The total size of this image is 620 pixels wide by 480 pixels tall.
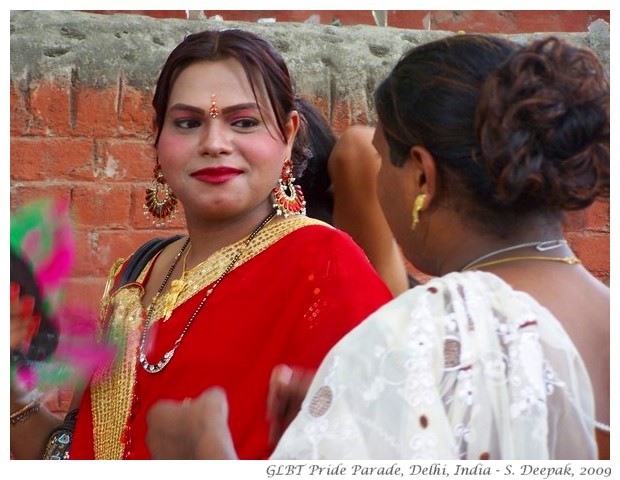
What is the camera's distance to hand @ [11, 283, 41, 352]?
7.48 ft

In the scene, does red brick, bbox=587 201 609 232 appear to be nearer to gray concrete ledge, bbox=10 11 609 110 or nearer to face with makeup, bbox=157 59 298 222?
gray concrete ledge, bbox=10 11 609 110

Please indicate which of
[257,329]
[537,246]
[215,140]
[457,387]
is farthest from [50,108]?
[457,387]

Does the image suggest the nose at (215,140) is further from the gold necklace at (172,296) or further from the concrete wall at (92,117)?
the concrete wall at (92,117)

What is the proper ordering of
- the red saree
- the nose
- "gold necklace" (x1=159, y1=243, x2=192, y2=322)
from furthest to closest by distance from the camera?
"gold necklace" (x1=159, y1=243, x2=192, y2=322) → the nose → the red saree

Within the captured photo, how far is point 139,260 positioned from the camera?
109 inches

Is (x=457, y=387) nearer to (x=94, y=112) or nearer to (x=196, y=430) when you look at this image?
(x=196, y=430)

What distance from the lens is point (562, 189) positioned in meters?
1.62

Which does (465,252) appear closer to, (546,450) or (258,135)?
(546,450)

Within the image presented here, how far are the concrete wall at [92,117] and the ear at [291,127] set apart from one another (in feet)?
3.27

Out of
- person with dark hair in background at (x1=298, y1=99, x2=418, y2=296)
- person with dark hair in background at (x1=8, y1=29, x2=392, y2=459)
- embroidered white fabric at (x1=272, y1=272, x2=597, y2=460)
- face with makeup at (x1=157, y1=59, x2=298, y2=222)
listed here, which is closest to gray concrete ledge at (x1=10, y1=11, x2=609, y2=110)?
person with dark hair in background at (x1=298, y1=99, x2=418, y2=296)

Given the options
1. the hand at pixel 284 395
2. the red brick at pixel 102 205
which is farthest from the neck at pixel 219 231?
the red brick at pixel 102 205

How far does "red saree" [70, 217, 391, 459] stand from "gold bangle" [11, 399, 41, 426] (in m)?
0.21

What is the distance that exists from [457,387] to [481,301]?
141 millimetres
